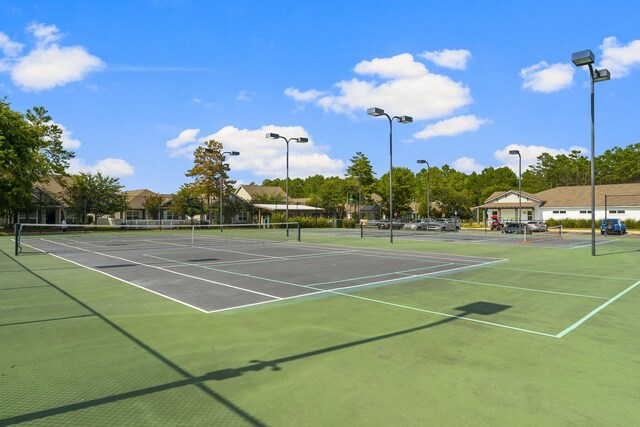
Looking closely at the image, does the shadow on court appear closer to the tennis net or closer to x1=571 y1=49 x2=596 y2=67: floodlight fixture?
the tennis net

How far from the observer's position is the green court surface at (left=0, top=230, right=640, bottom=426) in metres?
4.12

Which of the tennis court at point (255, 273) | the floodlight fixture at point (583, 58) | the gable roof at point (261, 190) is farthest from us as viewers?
the gable roof at point (261, 190)

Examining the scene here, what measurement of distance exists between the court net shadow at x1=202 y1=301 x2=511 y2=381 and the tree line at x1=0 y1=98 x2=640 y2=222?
35.0 m

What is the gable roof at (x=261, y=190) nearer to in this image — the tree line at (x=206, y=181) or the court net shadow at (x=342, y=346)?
the tree line at (x=206, y=181)

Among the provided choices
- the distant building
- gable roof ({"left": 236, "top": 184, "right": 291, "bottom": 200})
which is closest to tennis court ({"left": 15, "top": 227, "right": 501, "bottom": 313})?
the distant building

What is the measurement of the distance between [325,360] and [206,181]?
216ft

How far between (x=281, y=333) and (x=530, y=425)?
4.03 meters

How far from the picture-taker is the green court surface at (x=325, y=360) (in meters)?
4.12

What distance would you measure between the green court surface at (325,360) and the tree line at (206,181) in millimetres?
33833

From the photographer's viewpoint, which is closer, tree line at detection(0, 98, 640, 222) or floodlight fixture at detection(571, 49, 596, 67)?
floodlight fixture at detection(571, 49, 596, 67)

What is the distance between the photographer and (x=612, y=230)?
45.7 m

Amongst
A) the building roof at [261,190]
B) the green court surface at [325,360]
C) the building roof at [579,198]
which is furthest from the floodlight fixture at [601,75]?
the building roof at [261,190]

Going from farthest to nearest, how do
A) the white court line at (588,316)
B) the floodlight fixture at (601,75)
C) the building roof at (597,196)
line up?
the building roof at (597,196)
the floodlight fixture at (601,75)
the white court line at (588,316)

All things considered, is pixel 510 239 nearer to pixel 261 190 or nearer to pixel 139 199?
pixel 139 199
